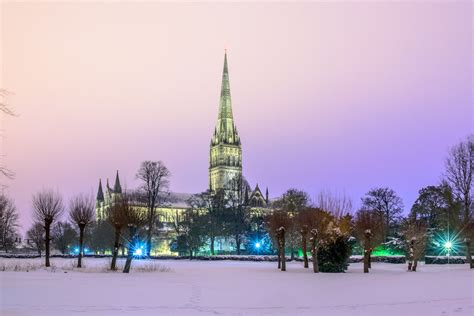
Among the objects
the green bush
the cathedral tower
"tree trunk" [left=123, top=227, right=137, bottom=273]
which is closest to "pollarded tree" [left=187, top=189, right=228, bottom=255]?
the green bush

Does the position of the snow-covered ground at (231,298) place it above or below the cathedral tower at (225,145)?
below

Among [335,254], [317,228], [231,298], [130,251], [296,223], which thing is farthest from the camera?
[296,223]

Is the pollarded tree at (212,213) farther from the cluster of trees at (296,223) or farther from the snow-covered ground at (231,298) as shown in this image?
the snow-covered ground at (231,298)

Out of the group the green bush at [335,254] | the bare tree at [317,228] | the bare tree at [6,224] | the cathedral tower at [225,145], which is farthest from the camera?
the cathedral tower at [225,145]

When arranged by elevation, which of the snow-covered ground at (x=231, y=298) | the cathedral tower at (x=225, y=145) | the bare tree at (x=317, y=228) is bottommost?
the snow-covered ground at (x=231, y=298)

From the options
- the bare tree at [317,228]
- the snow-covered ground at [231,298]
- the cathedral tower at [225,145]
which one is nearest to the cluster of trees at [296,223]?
the bare tree at [317,228]

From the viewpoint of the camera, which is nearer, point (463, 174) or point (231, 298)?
point (231, 298)

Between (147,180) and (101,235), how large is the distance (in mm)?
17474

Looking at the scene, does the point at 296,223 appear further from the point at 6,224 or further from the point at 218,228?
the point at 6,224

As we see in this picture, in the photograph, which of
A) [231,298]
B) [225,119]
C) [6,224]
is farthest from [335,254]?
[225,119]

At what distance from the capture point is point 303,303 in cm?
1644

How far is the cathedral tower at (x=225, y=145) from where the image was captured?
148 m

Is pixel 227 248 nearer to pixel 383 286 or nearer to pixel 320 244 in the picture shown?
pixel 320 244

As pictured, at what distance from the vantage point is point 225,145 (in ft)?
488
